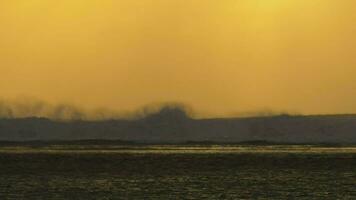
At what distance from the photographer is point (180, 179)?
71438mm

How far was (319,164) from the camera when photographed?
9475 centimetres

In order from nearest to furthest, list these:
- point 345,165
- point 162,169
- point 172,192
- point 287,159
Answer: point 172,192, point 162,169, point 345,165, point 287,159

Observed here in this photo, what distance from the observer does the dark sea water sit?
5791cm

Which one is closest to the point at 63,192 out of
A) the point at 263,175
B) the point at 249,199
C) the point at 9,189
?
the point at 9,189

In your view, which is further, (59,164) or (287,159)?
(287,159)

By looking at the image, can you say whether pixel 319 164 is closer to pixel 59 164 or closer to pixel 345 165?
pixel 345 165

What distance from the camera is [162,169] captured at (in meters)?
86.3

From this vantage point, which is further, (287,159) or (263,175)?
(287,159)

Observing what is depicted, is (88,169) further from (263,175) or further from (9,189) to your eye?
(9,189)

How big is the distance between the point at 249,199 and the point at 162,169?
3227 centimetres

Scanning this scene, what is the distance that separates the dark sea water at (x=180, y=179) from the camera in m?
57.9

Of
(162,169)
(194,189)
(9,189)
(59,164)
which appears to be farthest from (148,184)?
(59,164)

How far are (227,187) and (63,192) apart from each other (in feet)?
37.0

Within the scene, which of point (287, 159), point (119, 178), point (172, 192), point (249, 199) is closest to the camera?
point (249, 199)
